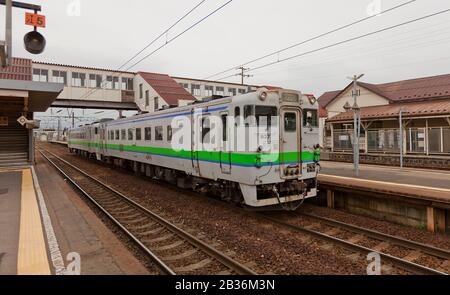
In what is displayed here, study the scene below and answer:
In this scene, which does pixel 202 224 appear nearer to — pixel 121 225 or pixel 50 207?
pixel 121 225

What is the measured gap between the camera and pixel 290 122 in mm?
8844

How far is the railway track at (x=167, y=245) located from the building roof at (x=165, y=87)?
24094 mm

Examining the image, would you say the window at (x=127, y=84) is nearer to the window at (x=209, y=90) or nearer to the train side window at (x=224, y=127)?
the window at (x=209, y=90)

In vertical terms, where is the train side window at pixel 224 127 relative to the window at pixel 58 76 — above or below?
below

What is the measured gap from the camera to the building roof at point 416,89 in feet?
74.1

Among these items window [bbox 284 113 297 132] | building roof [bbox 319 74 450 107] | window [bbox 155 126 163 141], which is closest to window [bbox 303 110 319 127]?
window [bbox 284 113 297 132]

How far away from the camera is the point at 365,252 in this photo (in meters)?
6.23

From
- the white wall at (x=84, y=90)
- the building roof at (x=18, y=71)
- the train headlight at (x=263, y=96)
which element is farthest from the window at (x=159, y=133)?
the white wall at (x=84, y=90)

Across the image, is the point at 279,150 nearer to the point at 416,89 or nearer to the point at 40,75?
the point at 416,89

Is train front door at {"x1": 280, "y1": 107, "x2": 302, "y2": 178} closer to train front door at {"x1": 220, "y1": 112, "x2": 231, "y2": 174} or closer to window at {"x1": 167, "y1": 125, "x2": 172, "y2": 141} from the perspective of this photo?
train front door at {"x1": 220, "y1": 112, "x2": 231, "y2": 174}

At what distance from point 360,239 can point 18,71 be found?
2058 cm

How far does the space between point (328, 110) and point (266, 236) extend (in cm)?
2825

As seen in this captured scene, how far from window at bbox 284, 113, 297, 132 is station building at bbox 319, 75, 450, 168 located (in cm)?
1121
